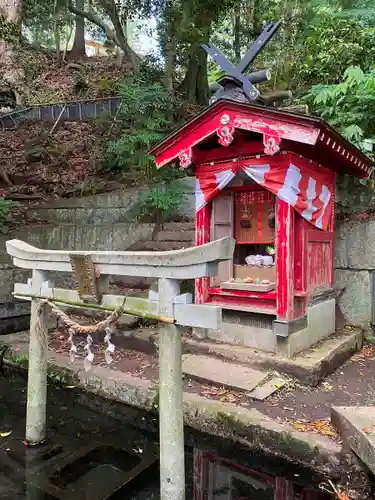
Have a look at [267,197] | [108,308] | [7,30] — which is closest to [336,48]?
[267,197]

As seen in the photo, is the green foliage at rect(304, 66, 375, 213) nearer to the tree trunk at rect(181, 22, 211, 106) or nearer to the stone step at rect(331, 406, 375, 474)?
the stone step at rect(331, 406, 375, 474)

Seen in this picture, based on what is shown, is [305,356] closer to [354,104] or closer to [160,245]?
[160,245]

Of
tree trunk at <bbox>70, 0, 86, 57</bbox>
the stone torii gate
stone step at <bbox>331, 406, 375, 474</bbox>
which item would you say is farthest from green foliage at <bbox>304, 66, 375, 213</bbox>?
tree trunk at <bbox>70, 0, 86, 57</bbox>

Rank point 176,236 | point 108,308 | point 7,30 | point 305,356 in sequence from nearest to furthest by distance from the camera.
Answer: point 108,308, point 305,356, point 7,30, point 176,236

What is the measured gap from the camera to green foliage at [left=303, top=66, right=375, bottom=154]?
8344 mm

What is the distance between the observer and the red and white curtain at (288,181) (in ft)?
19.0

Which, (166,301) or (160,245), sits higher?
(160,245)

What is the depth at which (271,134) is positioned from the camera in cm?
554

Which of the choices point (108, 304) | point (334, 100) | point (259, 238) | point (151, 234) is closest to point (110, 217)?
point (151, 234)

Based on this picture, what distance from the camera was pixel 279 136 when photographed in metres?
5.47

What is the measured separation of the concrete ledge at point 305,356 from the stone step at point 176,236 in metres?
3.38

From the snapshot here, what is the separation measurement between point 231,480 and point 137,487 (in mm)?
992

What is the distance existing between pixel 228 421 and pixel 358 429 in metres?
1.48

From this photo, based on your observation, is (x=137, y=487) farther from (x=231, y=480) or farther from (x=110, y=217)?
(x=110, y=217)
